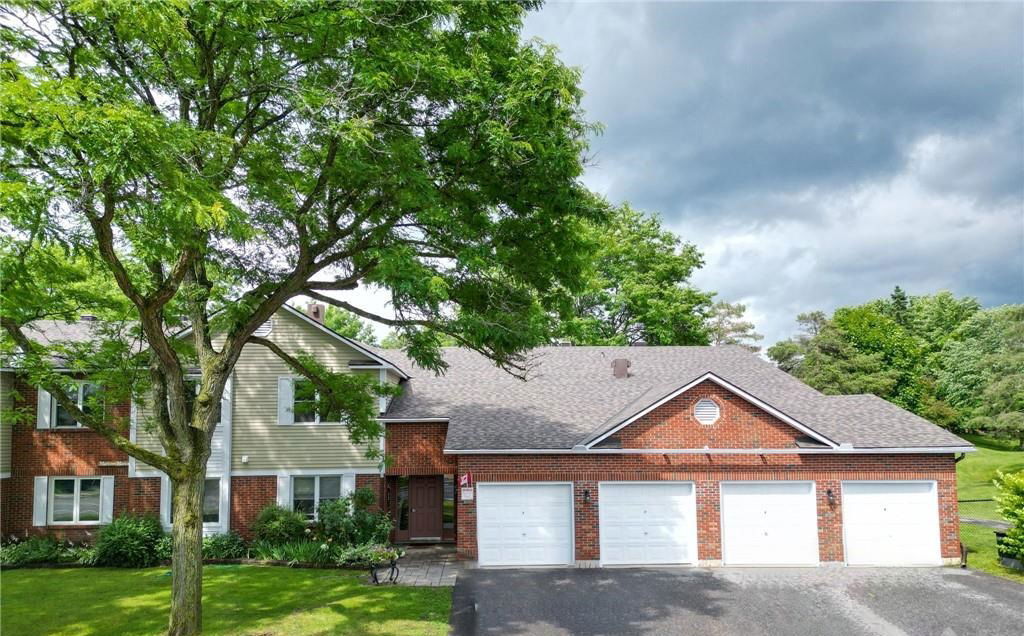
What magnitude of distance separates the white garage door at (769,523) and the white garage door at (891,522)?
39.5 inches

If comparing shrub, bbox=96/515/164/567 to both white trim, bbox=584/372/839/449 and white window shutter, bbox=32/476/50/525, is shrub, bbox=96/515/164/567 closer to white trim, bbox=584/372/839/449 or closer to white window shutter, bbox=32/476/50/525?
white window shutter, bbox=32/476/50/525

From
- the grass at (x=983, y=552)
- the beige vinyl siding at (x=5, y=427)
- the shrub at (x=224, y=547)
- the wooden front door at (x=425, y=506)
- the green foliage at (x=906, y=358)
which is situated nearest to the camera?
the grass at (x=983, y=552)

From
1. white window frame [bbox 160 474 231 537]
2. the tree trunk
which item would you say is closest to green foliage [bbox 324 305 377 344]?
white window frame [bbox 160 474 231 537]

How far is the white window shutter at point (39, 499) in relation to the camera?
18234 mm

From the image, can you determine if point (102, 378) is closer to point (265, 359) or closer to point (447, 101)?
point (265, 359)

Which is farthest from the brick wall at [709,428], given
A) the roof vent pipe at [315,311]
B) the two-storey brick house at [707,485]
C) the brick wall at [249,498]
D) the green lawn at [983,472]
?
the green lawn at [983,472]

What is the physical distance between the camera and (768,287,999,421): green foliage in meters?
43.7

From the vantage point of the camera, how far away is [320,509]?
700 inches

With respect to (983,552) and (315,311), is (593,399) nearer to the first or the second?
(983,552)

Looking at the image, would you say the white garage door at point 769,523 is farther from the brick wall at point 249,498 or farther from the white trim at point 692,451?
the brick wall at point 249,498

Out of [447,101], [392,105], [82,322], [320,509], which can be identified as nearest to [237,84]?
[392,105]

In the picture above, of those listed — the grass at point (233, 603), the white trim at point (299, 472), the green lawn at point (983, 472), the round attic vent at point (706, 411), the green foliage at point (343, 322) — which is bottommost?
the green lawn at point (983, 472)

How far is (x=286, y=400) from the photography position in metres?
19.2

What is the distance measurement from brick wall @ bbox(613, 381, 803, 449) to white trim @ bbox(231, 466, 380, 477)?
7986mm
